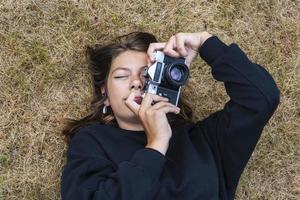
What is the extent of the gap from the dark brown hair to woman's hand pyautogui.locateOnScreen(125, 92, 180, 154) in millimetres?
518

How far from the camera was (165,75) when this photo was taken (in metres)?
2.95

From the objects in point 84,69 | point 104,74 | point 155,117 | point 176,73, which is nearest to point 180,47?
point 176,73

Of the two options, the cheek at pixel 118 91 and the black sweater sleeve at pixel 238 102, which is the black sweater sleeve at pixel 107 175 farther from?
the black sweater sleeve at pixel 238 102

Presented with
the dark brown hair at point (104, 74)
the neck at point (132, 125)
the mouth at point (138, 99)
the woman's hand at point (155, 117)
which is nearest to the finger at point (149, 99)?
the woman's hand at point (155, 117)

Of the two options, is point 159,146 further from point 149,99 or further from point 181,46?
point 181,46

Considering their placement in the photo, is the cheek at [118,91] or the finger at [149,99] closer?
the finger at [149,99]

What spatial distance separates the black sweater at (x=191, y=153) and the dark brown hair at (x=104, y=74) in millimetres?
284

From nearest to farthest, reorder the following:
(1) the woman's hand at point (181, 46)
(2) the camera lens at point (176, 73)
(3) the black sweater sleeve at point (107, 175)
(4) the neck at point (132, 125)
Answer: (3) the black sweater sleeve at point (107, 175)
(2) the camera lens at point (176, 73)
(1) the woman's hand at point (181, 46)
(4) the neck at point (132, 125)

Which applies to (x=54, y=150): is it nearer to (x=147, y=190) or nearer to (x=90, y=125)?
(x=90, y=125)

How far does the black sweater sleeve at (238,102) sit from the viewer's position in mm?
2994

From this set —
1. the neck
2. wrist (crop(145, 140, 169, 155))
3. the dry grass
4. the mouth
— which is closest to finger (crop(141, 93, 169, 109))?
the mouth

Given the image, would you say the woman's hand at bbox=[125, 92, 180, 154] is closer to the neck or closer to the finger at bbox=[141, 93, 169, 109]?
the finger at bbox=[141, 93, 169, 109]

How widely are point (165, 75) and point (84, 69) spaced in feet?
3.59

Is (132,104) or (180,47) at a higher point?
A: (180,47)
